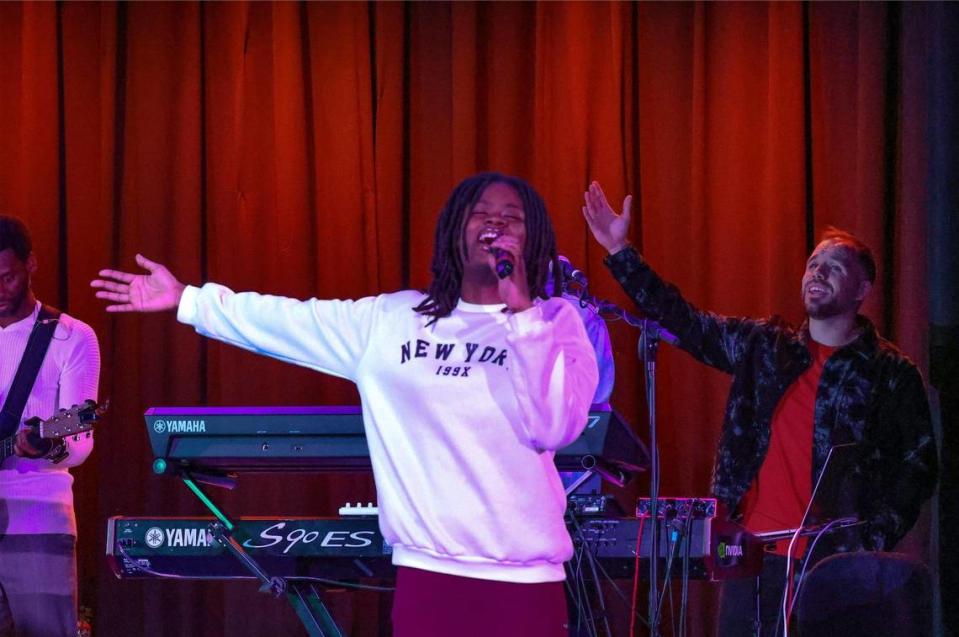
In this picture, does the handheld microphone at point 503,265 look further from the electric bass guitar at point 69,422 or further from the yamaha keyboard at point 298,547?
the electric bass guitar at point 69,422

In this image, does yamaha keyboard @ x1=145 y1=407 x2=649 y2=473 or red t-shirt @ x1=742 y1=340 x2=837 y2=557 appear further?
red t-shirt @ x1=742 y1=340 x2=837 y2=557

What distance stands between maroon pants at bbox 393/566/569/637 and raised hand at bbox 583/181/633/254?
1.53 m

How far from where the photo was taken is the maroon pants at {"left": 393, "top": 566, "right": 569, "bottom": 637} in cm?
237

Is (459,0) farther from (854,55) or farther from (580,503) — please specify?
(580,503)

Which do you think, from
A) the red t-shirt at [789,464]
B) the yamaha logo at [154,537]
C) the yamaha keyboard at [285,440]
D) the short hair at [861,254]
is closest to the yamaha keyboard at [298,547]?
the yamaha logo at [154,537]

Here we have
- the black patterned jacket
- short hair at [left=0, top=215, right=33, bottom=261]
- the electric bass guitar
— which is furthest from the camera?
short hair at [left=0, top=215, right=33, bottom=261]

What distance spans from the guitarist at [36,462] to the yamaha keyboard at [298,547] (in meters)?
0.82

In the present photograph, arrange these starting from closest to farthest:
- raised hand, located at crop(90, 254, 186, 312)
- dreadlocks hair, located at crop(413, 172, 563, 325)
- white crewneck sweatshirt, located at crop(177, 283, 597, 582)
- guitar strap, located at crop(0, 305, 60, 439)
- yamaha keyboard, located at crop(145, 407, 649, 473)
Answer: white crewneck sweatshirt, located at crop(177, 283, 597, 582) < dreadlocks hair, located at crop(413, 172, 563, 325) < raised hand, located at crop(90, 254, 186, 312) < yamaha keyboard, located at crop(145, 407, 649, 473) < guitar strap, located at crop(0, 305, 60, 439)

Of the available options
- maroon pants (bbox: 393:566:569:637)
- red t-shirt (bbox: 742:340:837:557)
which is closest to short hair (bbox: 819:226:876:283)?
red t-shirt (bbox: 742:340:837:557)

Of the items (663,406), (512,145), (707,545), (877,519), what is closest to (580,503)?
(707,545)

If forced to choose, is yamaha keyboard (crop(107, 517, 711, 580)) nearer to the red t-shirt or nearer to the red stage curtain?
the red t-shirt

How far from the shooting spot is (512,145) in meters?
5.82

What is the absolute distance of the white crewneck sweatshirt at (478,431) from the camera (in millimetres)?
2365

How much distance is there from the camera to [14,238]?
167 inches
